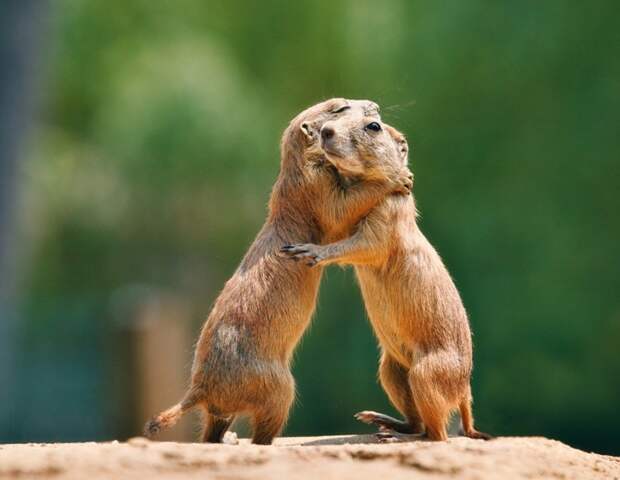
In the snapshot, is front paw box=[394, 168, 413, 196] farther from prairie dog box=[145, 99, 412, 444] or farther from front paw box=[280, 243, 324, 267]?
front paw box=[280, 243, 324, 267]

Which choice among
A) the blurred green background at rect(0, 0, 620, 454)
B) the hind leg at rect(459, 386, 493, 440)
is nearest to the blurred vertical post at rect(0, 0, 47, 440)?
the blurred green background at rect(0, 0, 620, 454)

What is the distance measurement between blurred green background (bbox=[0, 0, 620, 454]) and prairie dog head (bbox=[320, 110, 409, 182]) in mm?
4210

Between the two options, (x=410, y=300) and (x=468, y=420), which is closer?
(x=410, y=300)

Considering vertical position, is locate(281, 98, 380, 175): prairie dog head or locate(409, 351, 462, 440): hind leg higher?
locate(281, 98, 380, 175): prairie dog head

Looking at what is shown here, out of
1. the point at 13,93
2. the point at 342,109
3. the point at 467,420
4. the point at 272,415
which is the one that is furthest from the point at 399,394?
the point at 13,93

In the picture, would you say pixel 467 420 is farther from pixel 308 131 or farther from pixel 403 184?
pixel 308 131

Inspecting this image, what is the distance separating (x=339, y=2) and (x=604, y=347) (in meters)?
11.3

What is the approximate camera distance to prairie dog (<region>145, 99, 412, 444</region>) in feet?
20.6

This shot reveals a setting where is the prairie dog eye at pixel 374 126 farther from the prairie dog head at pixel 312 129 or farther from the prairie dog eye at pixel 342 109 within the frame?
the prairie dog eye at pixel 342 109

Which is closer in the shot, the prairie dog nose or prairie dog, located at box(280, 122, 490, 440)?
prairie dog, located at box(280, 122, 490, 440)

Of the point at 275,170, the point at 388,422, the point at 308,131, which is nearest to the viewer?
the point at 308,131

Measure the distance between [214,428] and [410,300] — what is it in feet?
4.44

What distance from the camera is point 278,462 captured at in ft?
16.7

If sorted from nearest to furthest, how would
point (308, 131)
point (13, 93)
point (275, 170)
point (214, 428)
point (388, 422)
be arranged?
point (214, 428)
point (308, 131)
point (388, 422)
point (13, 93)
point (275, 170)
